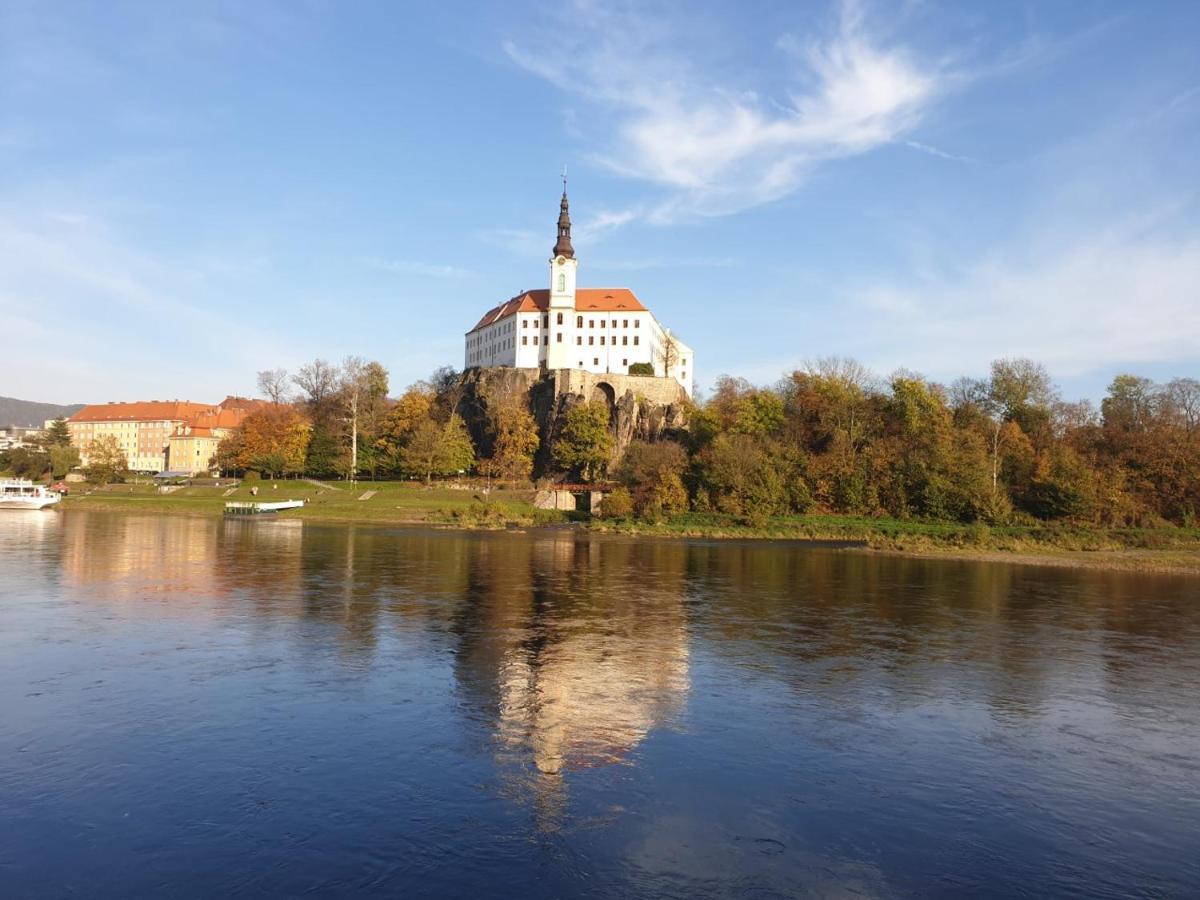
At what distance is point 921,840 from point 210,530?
50.0 metres

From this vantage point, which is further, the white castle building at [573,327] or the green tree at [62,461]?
the green tree at [62,461]

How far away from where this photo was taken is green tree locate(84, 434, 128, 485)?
294 ft

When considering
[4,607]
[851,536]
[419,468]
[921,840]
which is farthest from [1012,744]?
[419,468]

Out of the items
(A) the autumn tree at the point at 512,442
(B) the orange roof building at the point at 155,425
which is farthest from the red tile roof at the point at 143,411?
(A) the autumn tree at the point at 512,442

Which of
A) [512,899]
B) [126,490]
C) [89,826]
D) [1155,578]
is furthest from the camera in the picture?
[126,490]

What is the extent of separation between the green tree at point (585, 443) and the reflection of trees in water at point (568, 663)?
4394 centimetres

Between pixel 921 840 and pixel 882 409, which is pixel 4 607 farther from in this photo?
pixel 882 409

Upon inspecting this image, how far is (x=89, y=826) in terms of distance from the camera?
27.5 feet

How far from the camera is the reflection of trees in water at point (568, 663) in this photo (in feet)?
37.0

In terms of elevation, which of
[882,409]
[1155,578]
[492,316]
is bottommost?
[1155,578]

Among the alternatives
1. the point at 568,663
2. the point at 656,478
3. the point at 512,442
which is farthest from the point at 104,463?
the point at 568,663

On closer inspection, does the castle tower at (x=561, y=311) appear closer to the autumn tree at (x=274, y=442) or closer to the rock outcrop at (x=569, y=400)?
the rock outcrop at (x=569, y=400)

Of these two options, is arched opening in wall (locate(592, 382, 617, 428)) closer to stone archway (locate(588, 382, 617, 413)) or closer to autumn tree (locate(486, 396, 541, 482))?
stone archway (locate(588, 382, 617, 413))

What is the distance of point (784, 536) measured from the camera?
5778 cm
